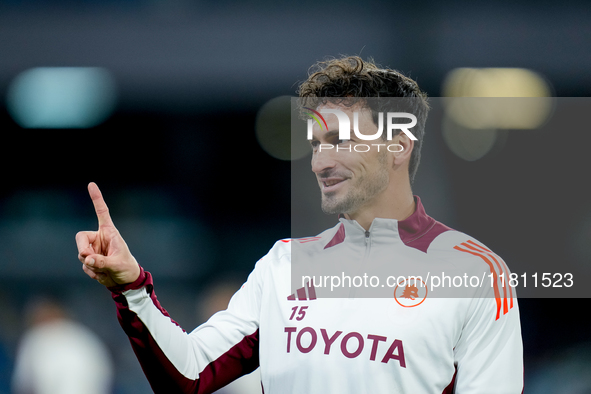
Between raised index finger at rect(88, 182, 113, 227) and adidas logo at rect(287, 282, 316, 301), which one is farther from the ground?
raised index finger at rect(88, 182, 113, 227)

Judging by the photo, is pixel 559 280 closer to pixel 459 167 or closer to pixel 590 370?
pixel 590 370

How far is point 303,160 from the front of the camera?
3355mm

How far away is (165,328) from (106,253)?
0.30 meters

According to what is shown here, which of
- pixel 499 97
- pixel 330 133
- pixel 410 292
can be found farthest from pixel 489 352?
pixel 499 97

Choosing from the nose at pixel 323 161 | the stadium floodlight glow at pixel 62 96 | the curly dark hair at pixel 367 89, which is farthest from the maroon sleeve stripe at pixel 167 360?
the stadium floodlight glow at pixel 62 96

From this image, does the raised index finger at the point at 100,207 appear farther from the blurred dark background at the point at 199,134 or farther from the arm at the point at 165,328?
the blurred dark background at the point at 199,134

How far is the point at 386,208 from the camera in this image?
1.81 meters

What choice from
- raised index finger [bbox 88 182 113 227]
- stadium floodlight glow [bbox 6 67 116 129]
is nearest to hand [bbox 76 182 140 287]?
raised index finger [bbox 88 182 113 227]

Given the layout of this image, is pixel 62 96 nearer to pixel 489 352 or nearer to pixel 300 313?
pixel 300 313

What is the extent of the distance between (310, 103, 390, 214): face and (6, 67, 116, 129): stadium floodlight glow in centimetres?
299

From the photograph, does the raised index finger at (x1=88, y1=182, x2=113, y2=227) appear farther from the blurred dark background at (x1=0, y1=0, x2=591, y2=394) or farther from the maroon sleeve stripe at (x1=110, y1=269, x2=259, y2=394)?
the blurred dark background at (x1=0, y1=0, x2=591, y2=394)

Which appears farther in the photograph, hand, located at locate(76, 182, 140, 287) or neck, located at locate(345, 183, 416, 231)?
neck, located at locate(345, 183, 416, 231)

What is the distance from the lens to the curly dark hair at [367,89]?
1.90 m

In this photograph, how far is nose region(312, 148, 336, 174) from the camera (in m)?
1.84
